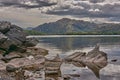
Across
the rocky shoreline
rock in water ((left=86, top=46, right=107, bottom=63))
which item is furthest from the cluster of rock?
rock in water ((left=86, top=46, right=107, bottom=63))

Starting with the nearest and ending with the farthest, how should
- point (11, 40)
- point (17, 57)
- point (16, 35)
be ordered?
1. point (17, 57)
2. point (11, 40)
3. point (16, 35)

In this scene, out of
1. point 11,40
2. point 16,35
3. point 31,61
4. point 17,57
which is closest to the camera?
point 31,61

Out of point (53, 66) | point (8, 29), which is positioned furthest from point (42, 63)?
point (8, 29)

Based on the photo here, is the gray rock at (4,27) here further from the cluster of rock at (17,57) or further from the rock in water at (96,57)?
the rock in water at (96,57)

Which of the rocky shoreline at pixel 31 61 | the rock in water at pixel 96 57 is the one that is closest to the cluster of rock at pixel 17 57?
the rocky shoreline at pixel 31 61

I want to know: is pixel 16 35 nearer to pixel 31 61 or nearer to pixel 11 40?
pixel 11 40

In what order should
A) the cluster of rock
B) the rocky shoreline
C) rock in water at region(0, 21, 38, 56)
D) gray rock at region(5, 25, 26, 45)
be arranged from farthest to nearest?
1. gray rock at region(5, 25, 26, 45)
2. rock in water at region(0, 21, 38, 56)
3. the rocky shoreline
4. the cluster of rock

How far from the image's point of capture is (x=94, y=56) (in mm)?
65312

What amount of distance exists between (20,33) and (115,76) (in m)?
49.0

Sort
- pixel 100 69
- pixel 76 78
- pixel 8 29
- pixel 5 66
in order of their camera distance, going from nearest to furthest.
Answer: pixel 76 78 → pixel 5 66 → pixel 100 69 → pixel 8 29

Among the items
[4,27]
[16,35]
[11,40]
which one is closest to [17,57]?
Answer: [11,40]

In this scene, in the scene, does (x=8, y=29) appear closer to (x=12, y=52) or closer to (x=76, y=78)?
(x=12, y=52)

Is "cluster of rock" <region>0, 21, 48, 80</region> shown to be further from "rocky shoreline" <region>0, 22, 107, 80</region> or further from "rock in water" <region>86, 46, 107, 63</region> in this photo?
"rock in water" <region>86, 46, 107, 63</region>

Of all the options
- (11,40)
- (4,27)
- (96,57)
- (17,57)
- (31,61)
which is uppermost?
(4,27)
